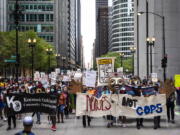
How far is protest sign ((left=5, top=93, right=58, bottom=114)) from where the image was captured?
49.3 feet

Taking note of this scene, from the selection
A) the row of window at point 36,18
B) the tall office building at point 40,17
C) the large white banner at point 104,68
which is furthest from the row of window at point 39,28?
the large white banner at point 104,68

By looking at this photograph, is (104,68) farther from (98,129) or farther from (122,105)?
(98,129)

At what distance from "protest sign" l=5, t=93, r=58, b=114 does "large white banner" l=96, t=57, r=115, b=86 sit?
4.11 metres

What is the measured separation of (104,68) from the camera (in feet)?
61.4

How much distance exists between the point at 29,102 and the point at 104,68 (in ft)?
16.1

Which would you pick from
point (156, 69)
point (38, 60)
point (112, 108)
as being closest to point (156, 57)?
point (156, 69)

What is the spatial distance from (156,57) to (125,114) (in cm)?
3826

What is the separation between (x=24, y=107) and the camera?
49.7 ft

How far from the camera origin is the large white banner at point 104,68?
Answer: 18422mm

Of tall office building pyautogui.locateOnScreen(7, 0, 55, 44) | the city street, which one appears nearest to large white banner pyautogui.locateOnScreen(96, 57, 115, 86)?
the city street

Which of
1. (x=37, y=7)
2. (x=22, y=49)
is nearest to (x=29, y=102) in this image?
(x=22, y=49)

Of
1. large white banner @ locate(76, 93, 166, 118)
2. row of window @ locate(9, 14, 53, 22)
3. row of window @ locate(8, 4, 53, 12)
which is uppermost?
row of window @ locate(8, 4, 53, 12)

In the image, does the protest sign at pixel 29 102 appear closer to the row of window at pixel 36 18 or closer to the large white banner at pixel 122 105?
the large white banner at pixel 122 105

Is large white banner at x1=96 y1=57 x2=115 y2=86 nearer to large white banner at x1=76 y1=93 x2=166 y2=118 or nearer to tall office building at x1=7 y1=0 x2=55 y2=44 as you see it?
large white banner at x1=76 y1=93 x2=166 y2=118
